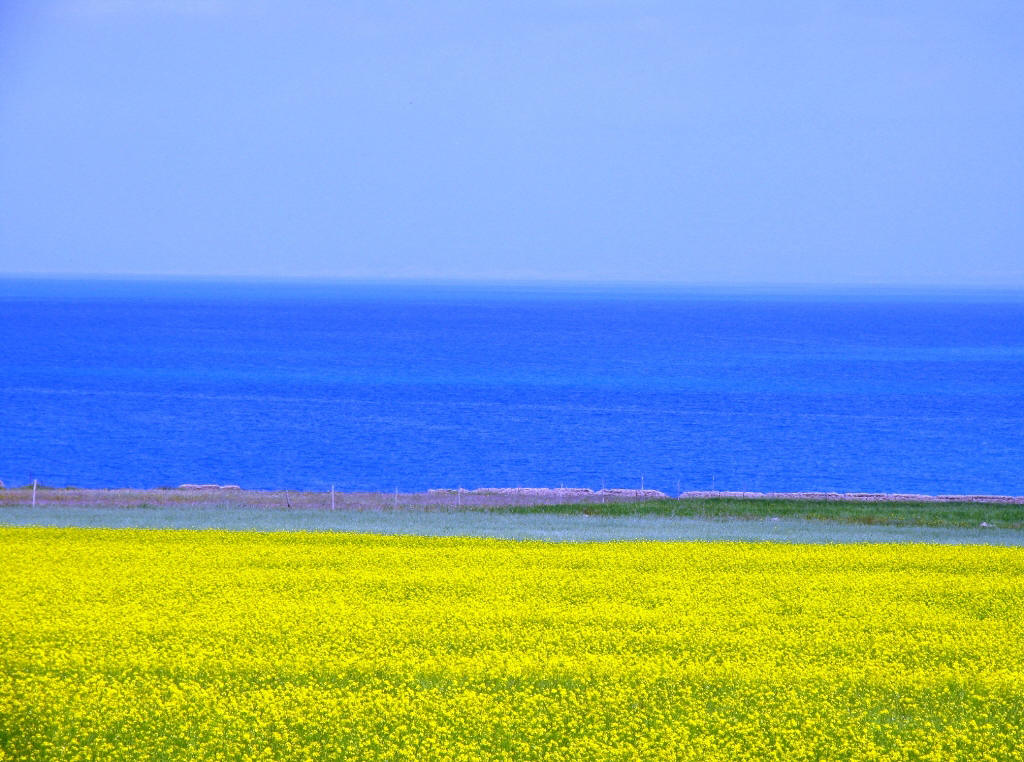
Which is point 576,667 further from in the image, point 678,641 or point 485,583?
point 485,583

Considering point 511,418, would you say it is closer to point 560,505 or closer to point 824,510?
point 560,505

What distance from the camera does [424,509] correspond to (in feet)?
125

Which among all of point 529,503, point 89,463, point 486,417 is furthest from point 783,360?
point 529,503

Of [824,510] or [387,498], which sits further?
[387,498]

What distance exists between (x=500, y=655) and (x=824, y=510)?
81.2 feet

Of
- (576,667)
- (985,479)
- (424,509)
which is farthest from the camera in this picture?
(985,479)

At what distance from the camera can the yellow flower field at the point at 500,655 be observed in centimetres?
1450

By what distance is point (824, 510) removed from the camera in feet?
131

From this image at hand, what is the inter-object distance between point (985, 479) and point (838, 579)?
55.3m

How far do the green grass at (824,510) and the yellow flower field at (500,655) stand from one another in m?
11.6

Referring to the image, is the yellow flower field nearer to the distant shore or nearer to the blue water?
the distant shore

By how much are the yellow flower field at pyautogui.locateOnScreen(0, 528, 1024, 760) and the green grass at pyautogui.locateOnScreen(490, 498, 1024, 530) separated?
38.1 feet

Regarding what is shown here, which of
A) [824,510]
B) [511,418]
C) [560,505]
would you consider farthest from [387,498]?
[511,418]

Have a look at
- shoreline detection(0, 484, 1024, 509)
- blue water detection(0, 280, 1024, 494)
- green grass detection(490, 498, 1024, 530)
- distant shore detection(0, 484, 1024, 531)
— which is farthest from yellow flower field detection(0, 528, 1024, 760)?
blue water detection(0, 280, 1024, 494)
